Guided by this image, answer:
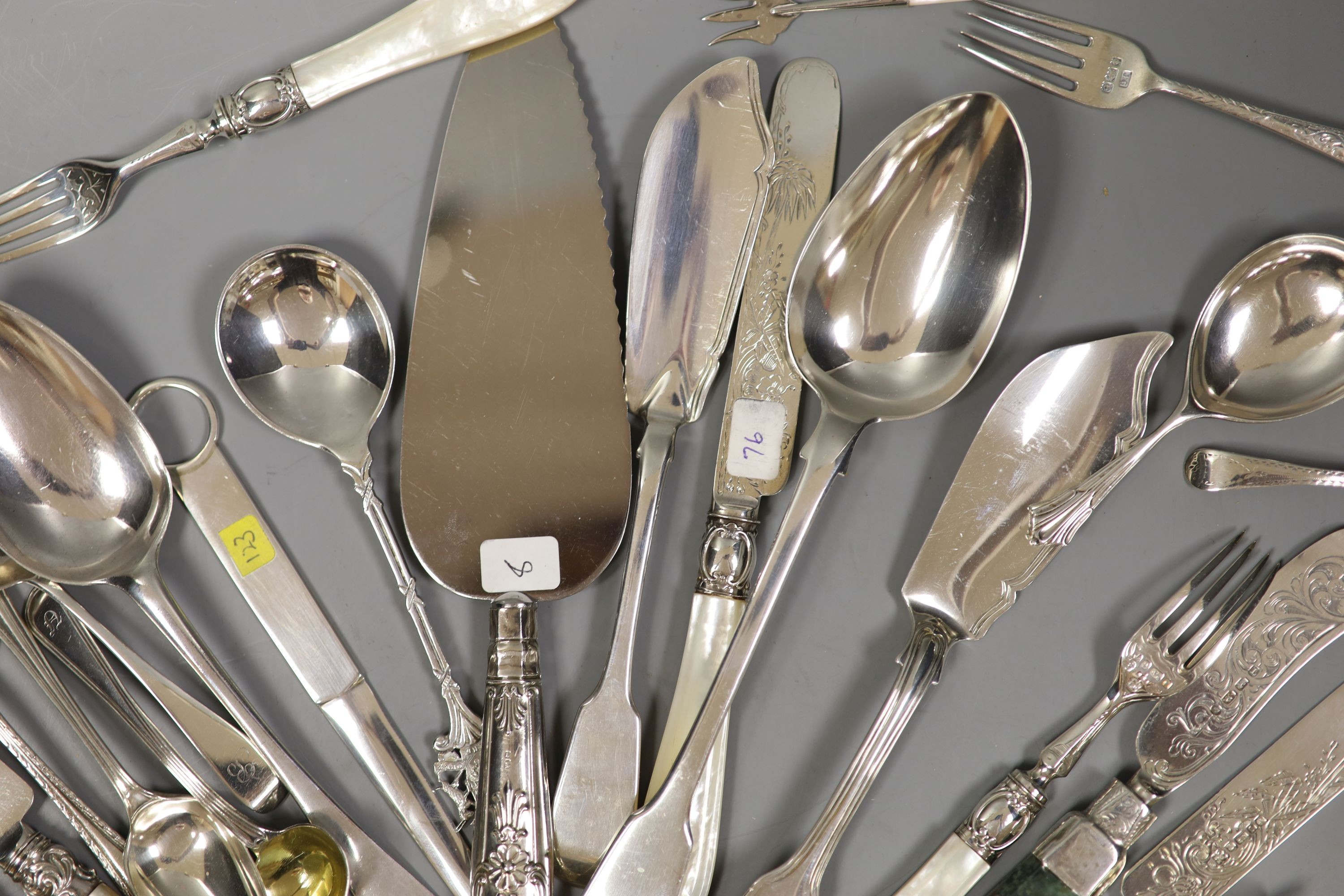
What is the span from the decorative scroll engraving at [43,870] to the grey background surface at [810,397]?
0.19 feet

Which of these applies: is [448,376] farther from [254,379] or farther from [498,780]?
[498,780]

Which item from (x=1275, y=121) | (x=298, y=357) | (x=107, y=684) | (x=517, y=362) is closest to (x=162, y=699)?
(x=107, y=684)

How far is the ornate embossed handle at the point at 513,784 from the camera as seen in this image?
2.56 ft

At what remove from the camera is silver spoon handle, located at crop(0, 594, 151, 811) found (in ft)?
2.82

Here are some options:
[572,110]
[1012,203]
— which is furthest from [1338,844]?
[572,110]

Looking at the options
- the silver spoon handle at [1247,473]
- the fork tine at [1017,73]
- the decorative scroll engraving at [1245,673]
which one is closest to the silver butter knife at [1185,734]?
the decorative scroll engraving at [1245,673]

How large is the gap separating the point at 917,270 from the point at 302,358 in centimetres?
60

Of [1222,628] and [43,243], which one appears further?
[43,243]

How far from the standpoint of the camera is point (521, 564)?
86 centimetres

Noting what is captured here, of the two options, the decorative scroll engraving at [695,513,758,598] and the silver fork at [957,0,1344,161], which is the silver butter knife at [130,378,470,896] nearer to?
the decorative scroll engraving at [695,513,758,598]

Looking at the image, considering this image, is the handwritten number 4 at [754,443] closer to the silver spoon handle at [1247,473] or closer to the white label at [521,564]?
the white label at [521,564]

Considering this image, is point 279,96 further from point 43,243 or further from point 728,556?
point 728,556

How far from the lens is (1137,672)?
2.69ft

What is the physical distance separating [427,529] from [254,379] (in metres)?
0.23
